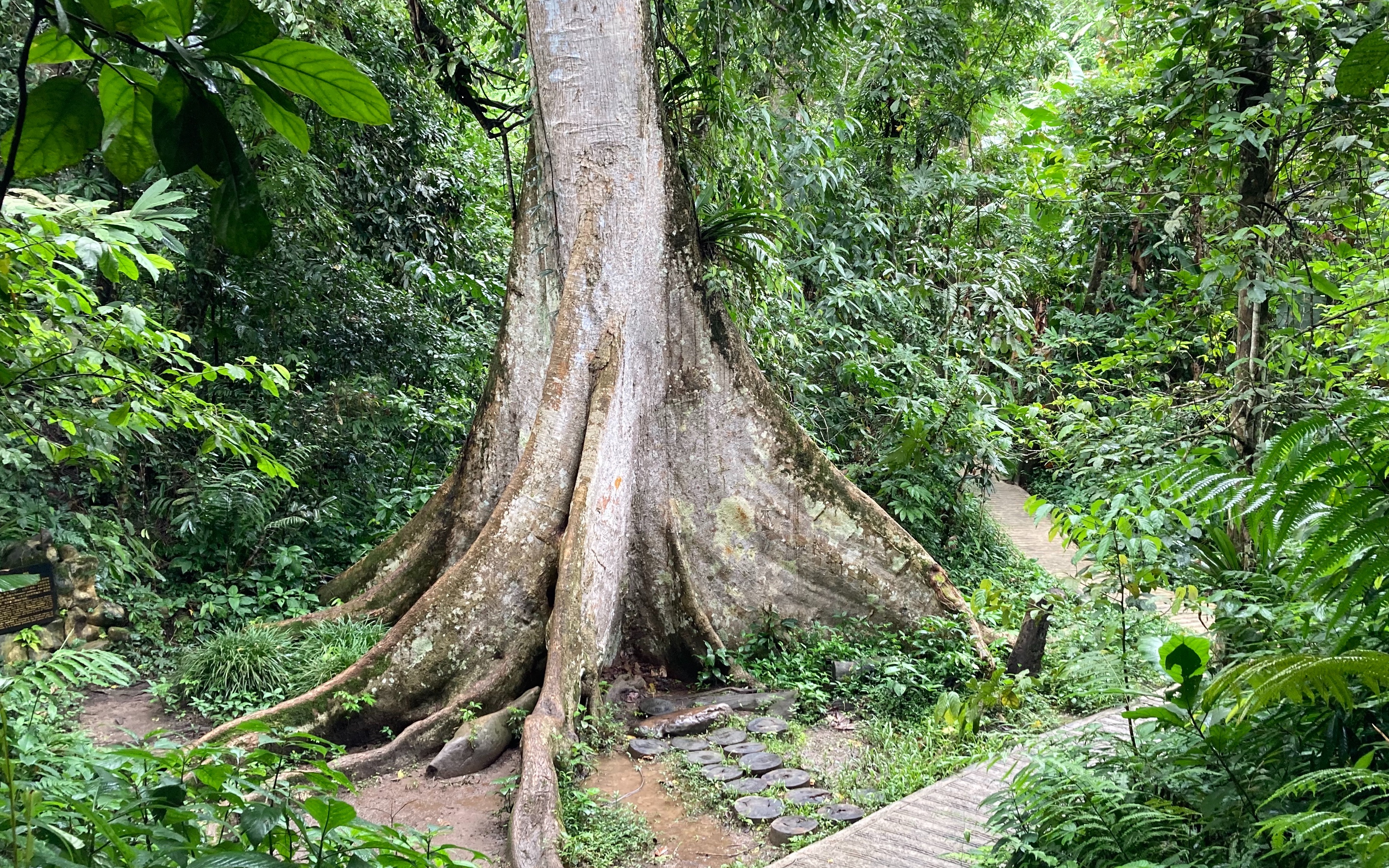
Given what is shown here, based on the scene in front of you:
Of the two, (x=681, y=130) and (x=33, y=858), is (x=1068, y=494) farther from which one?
(x=33, y=858)

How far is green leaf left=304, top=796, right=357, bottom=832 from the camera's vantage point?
4.76ft

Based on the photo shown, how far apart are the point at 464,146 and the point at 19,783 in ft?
34.7

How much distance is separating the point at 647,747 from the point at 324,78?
471 centimetres

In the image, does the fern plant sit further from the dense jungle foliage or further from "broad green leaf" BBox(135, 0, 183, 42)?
"broad green leaf" BBox(135, 0, 183, 42)

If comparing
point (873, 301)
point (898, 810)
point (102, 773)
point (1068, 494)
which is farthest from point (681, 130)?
point (1068, 494)

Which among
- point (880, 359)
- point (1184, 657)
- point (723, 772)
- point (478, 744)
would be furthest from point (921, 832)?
point (880, 359)

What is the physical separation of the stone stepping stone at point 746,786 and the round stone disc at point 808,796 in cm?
15

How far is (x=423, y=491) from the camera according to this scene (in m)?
8.45

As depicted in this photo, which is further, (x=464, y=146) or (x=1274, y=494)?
(x=464, y=146)

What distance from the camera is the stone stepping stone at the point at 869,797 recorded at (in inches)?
180

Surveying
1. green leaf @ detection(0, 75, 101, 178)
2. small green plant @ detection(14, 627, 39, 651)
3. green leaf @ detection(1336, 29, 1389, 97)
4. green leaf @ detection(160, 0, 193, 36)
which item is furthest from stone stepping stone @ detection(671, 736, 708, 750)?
green leaf @ detection(160, 0, 193, 36)

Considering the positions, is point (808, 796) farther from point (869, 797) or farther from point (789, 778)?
point (869, 797)

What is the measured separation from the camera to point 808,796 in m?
4.68

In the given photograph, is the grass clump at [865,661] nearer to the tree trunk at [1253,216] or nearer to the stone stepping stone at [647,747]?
the stone stepping stone at [647,747]
